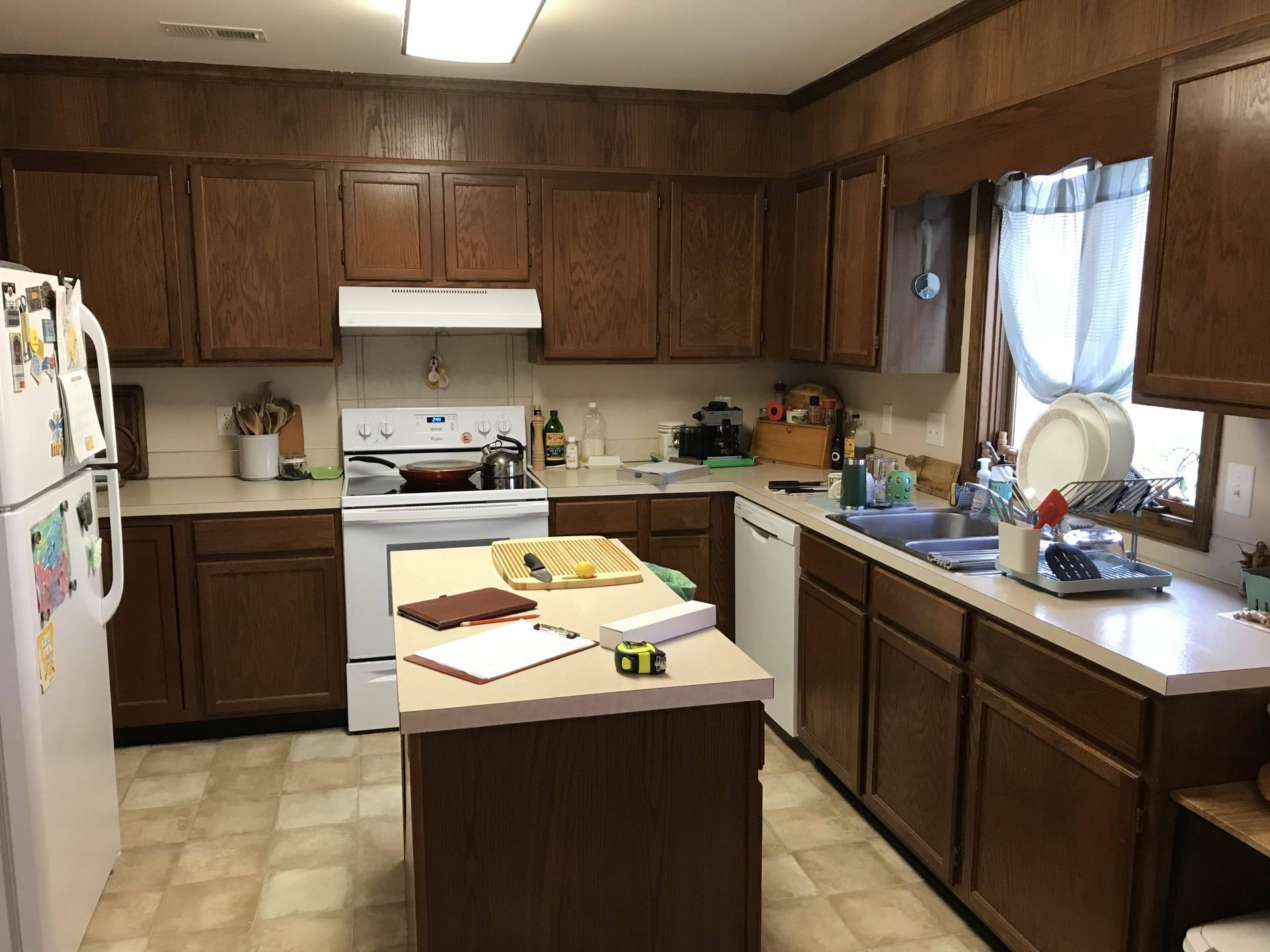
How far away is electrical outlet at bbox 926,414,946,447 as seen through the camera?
351 centimetres

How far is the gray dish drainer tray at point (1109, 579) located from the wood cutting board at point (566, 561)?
0.93 m

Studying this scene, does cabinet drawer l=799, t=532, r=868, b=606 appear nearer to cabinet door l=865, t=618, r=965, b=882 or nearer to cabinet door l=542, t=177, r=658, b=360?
cabinet door l=865, t=618, r=965, b=882

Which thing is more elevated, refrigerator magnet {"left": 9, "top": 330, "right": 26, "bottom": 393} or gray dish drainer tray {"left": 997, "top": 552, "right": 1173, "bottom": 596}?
refrigerator magnet {"left": 9, "top": 330, "right": 26, "bottom": 393}

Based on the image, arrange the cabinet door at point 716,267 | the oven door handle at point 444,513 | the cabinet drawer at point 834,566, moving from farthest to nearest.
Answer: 1. the cabinet door at point 716,267
2. the oven door handle at point 444,513
3. the cabinet drawer at point 834,566

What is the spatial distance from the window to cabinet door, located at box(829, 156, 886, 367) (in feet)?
1.15

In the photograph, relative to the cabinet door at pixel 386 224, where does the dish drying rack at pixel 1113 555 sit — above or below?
below

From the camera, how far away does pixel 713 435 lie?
4.27 m

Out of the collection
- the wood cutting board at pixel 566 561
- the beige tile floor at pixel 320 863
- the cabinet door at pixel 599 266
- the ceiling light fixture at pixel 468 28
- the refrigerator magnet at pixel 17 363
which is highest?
the ceiling light fixture at pixel 468 28

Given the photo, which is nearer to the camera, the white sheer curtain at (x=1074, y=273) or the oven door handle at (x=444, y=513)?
the white sheer curtain at (x=1074, y=273)

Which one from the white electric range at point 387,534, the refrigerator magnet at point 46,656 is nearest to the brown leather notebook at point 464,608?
the refrigerator magnet at point 46,656

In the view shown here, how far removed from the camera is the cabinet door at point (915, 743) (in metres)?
2.45

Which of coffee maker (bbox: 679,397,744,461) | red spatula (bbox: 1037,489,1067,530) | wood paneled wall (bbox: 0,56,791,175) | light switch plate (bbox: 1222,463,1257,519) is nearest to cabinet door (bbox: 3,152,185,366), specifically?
wood paneled wall (bbox: 0,56,791,175)

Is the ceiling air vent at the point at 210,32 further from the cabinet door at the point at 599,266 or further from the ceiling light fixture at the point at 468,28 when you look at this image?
the cabinet door at the point at 599,266

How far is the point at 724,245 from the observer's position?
159 inches
